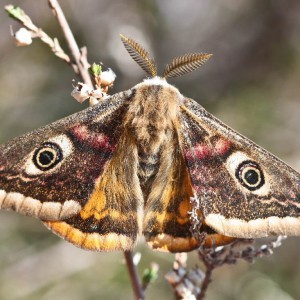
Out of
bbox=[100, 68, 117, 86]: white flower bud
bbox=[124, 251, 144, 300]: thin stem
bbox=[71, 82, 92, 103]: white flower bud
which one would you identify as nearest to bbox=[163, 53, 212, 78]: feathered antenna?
bbox=[100, 68, 117, 86]: white flower bud

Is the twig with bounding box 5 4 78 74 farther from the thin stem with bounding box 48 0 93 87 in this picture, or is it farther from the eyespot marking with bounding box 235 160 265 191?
the eyespot marking with bounding box 235 160 265 191

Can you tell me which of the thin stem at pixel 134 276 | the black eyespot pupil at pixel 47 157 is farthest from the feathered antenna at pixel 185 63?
the thin stem at pixel 134 276

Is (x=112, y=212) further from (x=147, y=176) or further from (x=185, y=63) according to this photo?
(x=185, y=63)

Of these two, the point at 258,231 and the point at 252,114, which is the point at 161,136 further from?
the point at 252,114

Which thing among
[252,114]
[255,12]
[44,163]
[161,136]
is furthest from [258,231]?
[255,12]

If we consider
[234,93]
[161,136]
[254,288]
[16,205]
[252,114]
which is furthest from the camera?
[234,93]
